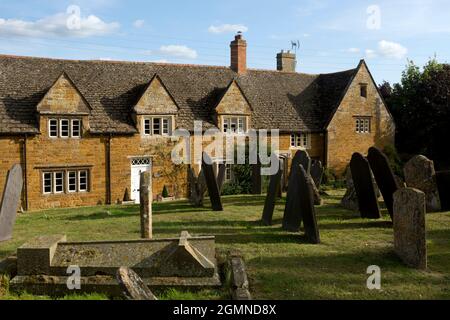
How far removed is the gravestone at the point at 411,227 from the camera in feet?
34.2

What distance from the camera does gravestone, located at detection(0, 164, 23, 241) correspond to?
14.2m

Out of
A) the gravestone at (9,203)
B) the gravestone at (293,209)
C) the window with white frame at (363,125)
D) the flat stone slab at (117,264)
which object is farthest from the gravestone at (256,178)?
the flat stone slab at (117,264)

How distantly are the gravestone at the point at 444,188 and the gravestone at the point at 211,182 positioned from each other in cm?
883

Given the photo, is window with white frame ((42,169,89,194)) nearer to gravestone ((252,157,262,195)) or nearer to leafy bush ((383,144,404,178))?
gravestone ((252,157,262,195))

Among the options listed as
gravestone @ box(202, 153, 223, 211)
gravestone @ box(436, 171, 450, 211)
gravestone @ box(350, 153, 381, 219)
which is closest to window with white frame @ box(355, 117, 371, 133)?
gravestone @ box(436, 171, 450, 211)

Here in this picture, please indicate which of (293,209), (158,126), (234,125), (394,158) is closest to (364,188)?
(293,209)

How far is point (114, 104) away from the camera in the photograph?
2930cm

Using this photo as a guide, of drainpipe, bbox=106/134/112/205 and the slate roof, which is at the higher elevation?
the slate roof

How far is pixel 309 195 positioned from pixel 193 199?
964 cm

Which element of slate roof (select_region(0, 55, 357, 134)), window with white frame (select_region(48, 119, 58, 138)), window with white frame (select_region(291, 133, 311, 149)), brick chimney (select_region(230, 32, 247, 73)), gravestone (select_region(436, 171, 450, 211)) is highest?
brick chimney (select_region(230, 32, 247, 73))

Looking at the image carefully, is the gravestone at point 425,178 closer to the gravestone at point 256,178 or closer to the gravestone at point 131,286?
the gravestone at point 256,178

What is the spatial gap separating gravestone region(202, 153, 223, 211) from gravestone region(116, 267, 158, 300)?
11.0 m

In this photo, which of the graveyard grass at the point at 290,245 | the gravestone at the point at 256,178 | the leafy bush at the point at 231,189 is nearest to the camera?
the graveyard grass at the point at 290,245
